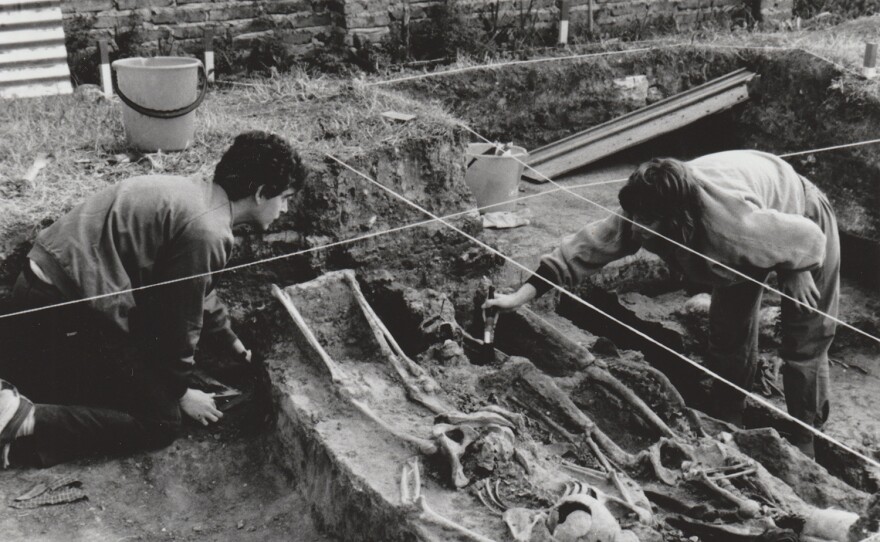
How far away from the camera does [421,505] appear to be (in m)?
3.49

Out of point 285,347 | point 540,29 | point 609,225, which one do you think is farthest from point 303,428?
point 540,29

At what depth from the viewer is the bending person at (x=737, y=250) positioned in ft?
13.9

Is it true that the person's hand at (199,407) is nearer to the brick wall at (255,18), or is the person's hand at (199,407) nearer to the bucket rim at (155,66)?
the bucket rim at (155,66)

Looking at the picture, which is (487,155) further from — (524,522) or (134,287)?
(524,522)

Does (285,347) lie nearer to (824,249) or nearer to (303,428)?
(303,428)

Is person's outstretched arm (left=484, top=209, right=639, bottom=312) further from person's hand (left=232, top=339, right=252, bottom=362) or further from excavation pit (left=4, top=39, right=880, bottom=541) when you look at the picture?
person's hand (left=232, top=339, right=252, bottom=362)

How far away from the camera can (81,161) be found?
17.2ft

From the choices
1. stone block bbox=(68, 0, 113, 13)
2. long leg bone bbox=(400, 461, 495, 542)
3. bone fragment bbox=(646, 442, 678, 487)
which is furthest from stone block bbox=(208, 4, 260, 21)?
bone fragment bbox=(646, 442, 678, 487)

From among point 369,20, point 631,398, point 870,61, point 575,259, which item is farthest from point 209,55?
point 870,61

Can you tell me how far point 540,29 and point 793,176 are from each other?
4.31 m

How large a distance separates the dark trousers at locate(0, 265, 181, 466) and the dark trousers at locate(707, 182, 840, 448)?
281cm

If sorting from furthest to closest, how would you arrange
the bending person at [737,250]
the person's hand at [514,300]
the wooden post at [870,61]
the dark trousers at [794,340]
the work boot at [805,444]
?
1. the wooden post at [870,61]
2. the work boot at [805,444]
3. the dark trousers at [794,340]
4. the person's hand at [514,300]
5. the bending person at [737,250]

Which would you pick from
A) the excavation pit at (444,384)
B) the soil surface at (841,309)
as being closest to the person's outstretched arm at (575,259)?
the excavation pit at (444,384)

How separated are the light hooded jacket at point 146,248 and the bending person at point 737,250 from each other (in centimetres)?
140
